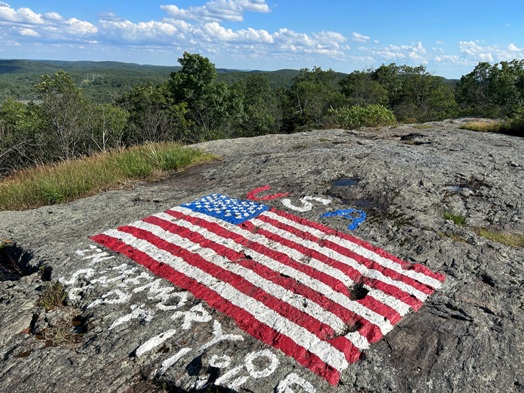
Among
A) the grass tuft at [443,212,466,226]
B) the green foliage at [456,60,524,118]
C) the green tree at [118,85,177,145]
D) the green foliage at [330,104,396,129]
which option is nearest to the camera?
the grass tuft at [443,212,466,226]

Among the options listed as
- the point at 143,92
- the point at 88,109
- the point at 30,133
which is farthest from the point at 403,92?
the point at 30,133

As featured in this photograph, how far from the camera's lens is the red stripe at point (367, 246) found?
2.85 metres

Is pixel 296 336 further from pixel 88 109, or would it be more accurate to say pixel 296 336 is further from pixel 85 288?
pixel 88 109

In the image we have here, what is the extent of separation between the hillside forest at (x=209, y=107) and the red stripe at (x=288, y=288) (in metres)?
5.27

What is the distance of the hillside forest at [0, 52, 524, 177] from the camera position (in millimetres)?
14299

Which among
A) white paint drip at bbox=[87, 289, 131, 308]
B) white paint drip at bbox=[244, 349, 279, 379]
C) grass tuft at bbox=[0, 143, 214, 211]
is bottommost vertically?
grass tuft at bbox=[0, 143, 214, 211]

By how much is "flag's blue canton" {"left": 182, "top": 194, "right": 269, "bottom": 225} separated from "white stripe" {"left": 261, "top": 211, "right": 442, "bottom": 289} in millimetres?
205

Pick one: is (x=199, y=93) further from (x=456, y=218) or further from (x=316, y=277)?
(x=316, y=277)

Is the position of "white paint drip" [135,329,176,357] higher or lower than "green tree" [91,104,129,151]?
higher

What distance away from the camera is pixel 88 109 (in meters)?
19.1

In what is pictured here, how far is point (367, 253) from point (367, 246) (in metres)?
0.12

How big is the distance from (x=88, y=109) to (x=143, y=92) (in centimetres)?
583

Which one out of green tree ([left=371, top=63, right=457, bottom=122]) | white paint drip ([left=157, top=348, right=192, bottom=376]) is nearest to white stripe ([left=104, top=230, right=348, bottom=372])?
white paint drip ([left=157, top=348, right=192, bottom=376])

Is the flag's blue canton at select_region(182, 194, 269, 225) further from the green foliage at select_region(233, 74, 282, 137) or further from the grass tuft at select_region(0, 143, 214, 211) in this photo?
the green foliage at select_region(233, 74, 282, 137)
